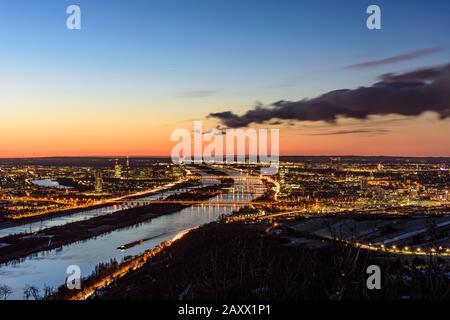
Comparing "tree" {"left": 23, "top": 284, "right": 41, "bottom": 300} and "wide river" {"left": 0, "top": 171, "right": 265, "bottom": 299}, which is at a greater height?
"tree" {"left": 23, "top": 284, "right": 41, "bottom": 300}

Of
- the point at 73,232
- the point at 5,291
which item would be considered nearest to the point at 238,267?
the point at 5,291

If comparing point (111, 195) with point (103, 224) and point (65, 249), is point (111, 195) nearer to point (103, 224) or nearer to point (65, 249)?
point (103, 224)

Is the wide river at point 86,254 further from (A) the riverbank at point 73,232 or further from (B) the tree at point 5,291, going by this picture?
(A) the riverbank at point 73,232

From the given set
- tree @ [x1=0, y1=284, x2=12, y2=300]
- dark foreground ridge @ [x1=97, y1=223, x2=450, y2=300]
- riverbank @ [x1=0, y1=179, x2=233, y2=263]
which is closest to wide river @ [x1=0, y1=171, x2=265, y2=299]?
tree @ [x1=0, y1=284, x2=12, y2=300]

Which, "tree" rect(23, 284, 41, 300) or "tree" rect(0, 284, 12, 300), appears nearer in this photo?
"tree" rect(23, 284, 41, 300)

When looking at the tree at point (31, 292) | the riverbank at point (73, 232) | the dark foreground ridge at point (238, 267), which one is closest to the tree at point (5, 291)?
the tree at point (31, 292)

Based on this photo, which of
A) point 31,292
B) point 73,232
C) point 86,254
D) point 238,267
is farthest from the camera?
point 73,232

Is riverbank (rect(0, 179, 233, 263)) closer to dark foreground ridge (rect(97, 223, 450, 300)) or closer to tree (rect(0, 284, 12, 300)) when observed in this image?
tree (rect(0, 284, 12, 300))

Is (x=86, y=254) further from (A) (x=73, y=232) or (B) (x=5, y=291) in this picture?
(B) (x=5, y=291)

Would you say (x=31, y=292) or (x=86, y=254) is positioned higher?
A: (x=31, y=292)
